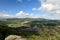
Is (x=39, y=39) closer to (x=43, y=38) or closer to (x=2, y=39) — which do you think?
(x=43, y=38)

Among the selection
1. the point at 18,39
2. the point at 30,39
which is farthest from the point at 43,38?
the point at 18,39

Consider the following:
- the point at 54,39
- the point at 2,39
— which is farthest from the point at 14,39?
the point at 54,39

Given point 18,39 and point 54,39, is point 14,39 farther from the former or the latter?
point 54,39

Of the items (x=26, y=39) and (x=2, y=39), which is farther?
(x=26, y=39)

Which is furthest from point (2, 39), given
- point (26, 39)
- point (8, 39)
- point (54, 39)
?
point (54, 39)

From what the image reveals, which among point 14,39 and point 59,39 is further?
point 59,39

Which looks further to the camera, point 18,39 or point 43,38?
point 43,38

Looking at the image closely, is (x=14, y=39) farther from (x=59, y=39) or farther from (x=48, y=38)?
(x=59, y=39)
